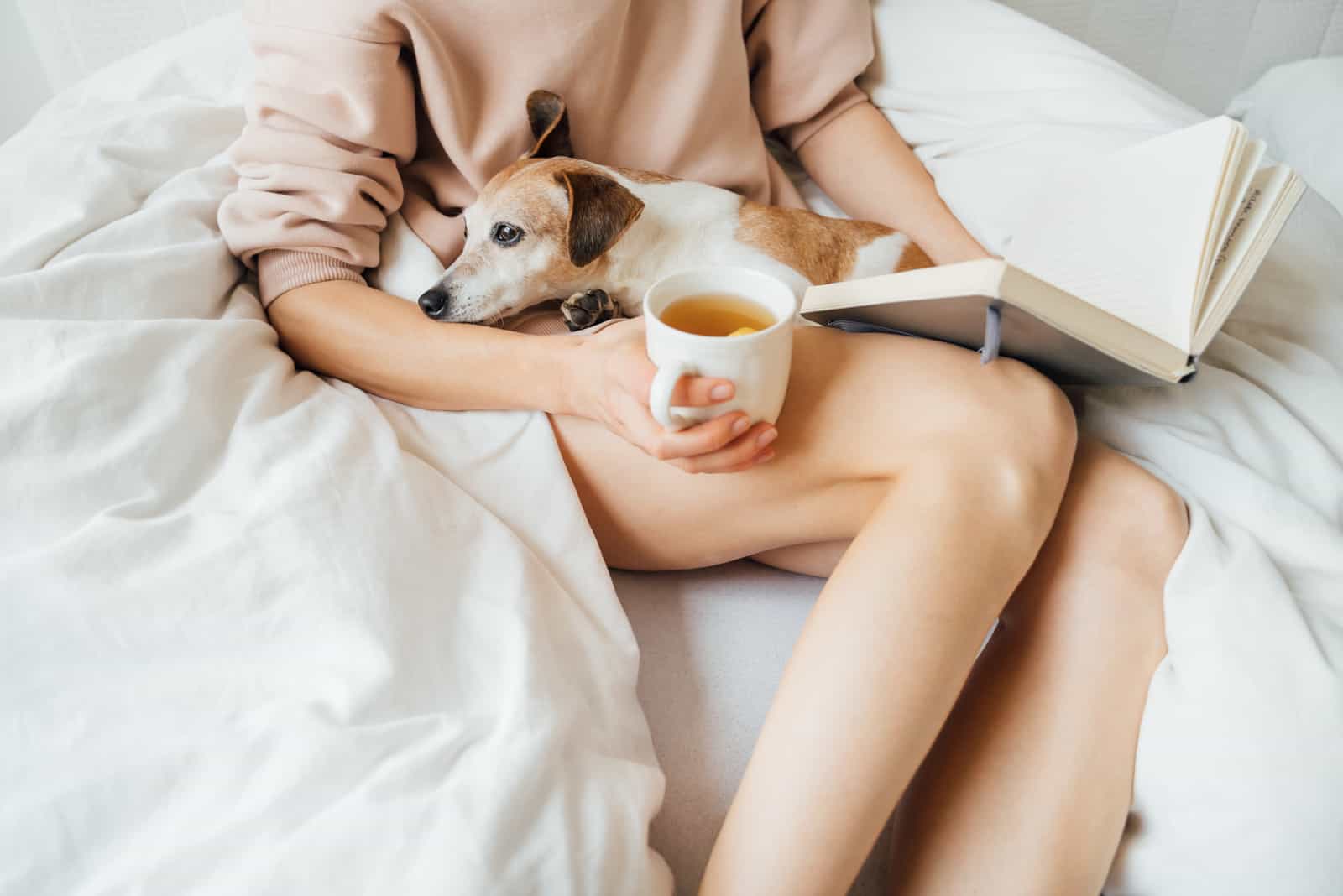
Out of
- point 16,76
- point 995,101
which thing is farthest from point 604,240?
point 16,76

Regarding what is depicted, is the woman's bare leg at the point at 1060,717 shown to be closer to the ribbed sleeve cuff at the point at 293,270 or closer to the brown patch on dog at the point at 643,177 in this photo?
the brown patch on dog at the point at 643,177

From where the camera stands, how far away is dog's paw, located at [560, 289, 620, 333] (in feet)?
3.42

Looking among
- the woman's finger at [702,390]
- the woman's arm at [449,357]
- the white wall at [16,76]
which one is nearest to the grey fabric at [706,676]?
the woman's arm at [449,357]

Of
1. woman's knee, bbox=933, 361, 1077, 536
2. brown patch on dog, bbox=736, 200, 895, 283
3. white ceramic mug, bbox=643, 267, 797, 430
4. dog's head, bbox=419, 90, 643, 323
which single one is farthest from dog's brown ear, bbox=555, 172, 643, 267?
woman's knee, bbox=933, 361, 1077, 536

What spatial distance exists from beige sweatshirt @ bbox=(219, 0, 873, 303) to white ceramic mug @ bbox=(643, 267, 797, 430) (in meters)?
0.40

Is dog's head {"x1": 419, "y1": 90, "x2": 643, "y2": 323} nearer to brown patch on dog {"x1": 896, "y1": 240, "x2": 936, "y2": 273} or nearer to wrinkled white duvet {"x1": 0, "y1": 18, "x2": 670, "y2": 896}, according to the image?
wrinkled white duvet {"x1": 0, "y1": 18, "x2": 670, "y2": 896}

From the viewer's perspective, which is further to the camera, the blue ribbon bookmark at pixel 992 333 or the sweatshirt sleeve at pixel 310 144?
the sweatshirt sleeve at pixel 310 144

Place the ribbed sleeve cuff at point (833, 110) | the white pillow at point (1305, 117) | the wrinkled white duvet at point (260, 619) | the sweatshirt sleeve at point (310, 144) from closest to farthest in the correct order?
the wrinkled white duvet at point (260, 619)
the sweatshirt sleeve at point (310, 144)
the ribbed sleeve cuff at point (833, 110)
the white pillow at point (1305, 117)

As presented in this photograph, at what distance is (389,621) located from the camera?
652 mm

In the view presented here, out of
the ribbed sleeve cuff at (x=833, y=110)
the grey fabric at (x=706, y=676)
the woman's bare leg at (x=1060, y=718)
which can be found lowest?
the grey fabric at (x=706, y=676)

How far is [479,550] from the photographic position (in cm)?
75

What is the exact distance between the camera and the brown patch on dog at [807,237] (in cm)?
110

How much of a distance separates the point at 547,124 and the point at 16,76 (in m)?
1.16

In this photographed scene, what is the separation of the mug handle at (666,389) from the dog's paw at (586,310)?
0.39m
